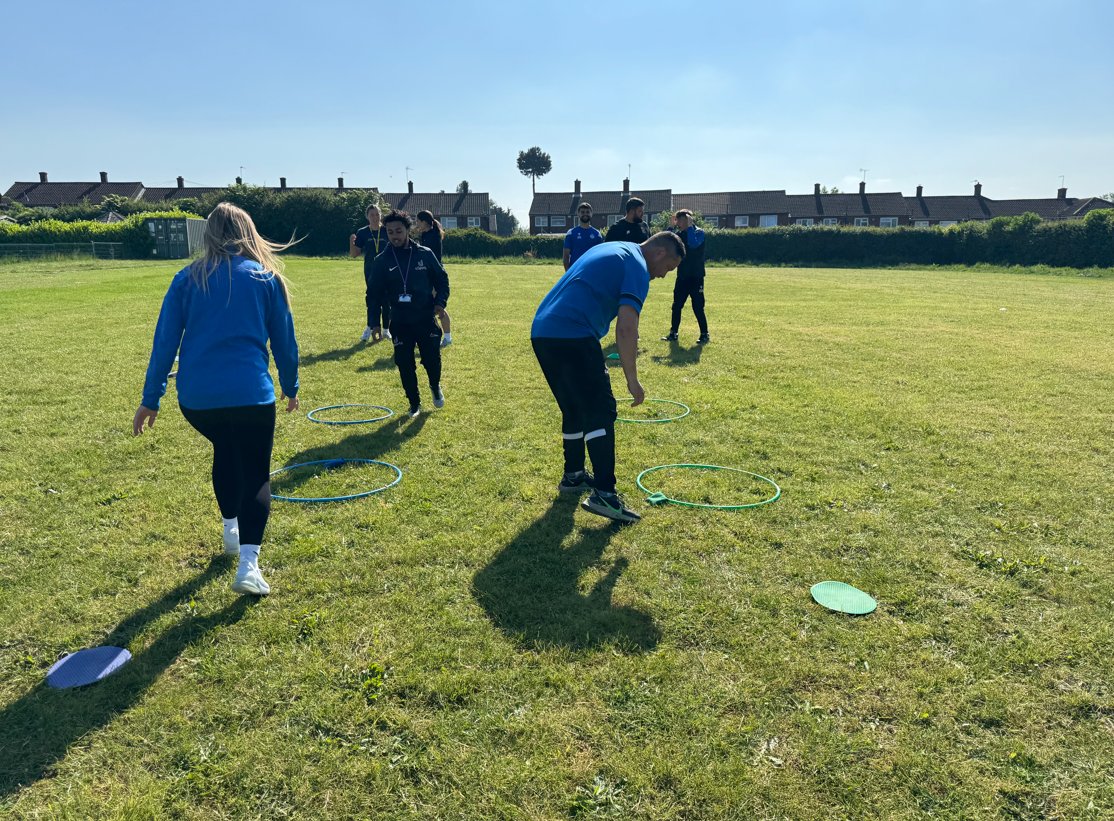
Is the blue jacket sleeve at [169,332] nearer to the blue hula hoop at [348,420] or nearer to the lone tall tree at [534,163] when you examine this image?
the blue hula hoop at [348,420]

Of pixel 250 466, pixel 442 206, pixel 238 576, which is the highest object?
pixel 442 206

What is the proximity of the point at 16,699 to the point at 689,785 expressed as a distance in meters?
3.16

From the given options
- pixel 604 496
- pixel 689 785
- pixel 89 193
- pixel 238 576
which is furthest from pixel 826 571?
pixel 89 193

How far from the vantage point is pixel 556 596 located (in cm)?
420

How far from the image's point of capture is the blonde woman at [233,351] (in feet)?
13.0

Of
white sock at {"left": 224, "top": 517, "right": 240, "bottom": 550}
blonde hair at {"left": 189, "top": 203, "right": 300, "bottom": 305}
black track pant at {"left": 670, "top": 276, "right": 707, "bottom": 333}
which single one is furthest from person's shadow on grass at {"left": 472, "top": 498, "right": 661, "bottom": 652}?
black track pant at {"left": 670, "top": 276, "right": 707, "bottom": 333}

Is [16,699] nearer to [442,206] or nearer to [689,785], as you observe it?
[689,785]

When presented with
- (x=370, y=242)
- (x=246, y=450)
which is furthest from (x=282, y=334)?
(x=370, y=242)

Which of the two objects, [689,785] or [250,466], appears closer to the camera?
[689,785]

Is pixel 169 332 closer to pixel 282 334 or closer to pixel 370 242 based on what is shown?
pixel 282 334

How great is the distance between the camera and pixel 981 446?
7039 millimetres

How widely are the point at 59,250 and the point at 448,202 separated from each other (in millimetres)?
50608

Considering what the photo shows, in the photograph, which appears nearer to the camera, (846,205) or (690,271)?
(690,271)

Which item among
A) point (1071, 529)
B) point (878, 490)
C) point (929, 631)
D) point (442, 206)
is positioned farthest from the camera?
point (442, 206)
